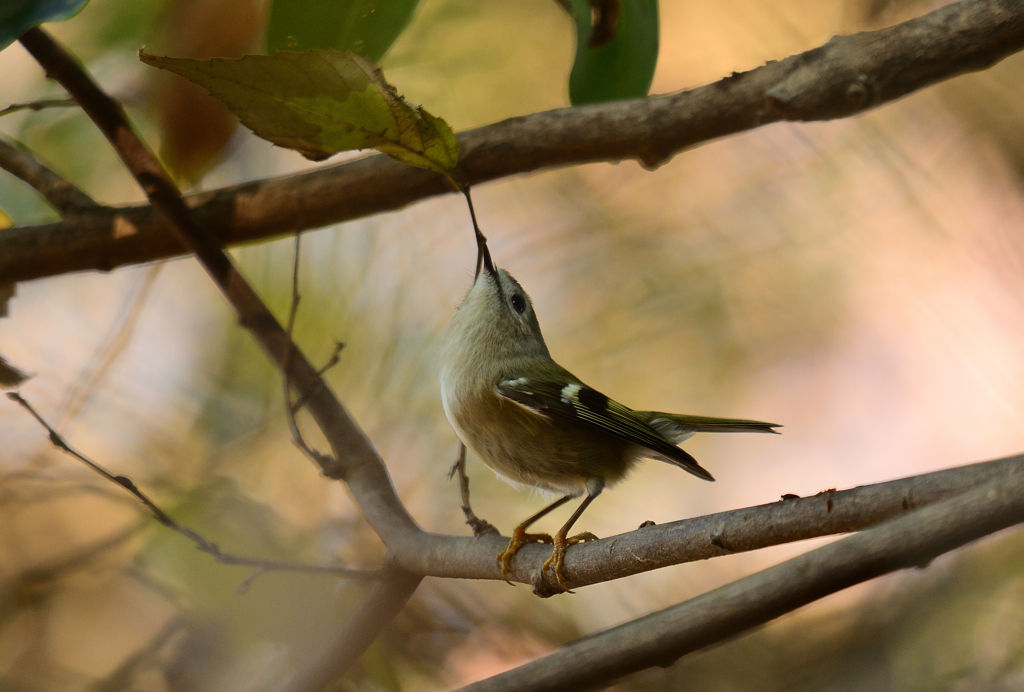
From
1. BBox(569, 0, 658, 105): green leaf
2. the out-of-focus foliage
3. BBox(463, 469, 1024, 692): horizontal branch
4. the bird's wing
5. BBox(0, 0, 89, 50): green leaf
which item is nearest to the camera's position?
BBox(463, 469, 1024, 692): horizontal branch

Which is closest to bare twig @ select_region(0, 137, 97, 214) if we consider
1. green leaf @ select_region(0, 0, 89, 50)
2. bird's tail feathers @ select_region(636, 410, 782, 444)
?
green leaf @ select_region(0, 0, 89, 50)

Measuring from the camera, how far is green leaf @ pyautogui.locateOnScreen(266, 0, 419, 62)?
0.77 m

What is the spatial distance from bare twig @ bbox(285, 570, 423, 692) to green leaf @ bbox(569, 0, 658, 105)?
613mm

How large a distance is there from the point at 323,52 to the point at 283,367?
1.24ft

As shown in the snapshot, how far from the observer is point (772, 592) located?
14.9 inches

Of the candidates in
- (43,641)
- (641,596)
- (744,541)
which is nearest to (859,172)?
(641,596)

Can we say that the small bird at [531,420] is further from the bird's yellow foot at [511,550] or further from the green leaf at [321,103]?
the green leaf at [321,103]

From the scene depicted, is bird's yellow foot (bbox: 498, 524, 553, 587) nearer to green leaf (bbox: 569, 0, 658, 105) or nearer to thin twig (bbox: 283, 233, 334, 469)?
thin twig (bbox: 283, 233, 334, 469)

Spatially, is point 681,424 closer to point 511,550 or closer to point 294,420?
point 511,550

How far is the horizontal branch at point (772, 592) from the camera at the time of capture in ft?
1.07

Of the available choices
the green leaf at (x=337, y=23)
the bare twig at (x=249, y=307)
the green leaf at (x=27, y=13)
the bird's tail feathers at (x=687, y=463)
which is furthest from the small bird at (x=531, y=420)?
the green leaf at (x=27, y=13)

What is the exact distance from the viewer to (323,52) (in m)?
0.52

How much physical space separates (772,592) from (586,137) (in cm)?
60

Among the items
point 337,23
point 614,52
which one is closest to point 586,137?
point 614,52
